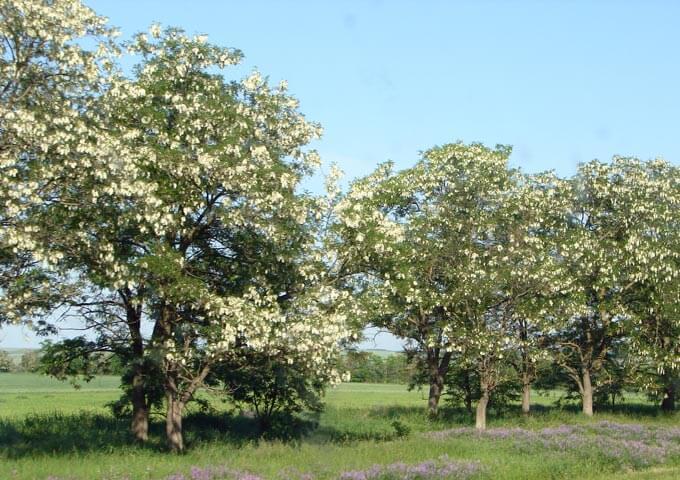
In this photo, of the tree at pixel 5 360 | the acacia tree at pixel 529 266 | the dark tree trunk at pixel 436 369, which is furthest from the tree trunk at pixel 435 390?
the tree at pixel 5 360

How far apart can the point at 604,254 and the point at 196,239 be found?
82.4 ft

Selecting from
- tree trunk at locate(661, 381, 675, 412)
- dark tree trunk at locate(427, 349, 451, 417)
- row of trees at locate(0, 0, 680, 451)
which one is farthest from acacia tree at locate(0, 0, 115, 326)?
tree trunk at locate(661, 381, 675, 412)

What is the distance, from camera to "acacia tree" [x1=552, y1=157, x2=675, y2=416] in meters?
39.7

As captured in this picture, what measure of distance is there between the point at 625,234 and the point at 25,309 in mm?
33053

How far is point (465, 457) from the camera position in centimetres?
2267

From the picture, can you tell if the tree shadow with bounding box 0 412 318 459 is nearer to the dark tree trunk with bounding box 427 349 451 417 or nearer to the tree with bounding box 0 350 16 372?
the tree with bounding box 0 350 16 372

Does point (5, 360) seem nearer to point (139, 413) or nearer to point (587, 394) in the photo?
point (139, 413)

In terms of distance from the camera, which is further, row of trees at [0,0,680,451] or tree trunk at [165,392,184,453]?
tree trunk at [165,392,184,453]

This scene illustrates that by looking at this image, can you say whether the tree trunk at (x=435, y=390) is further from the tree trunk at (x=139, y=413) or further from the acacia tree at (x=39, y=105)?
the acacia tree at (x=39, y=105)

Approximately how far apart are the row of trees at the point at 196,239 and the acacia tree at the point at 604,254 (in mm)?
3620

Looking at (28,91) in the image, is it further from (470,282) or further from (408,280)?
(470,282)

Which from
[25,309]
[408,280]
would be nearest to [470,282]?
[408,280]

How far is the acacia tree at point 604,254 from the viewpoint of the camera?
39.7 metres

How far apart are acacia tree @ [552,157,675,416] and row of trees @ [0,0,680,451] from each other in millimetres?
3620
